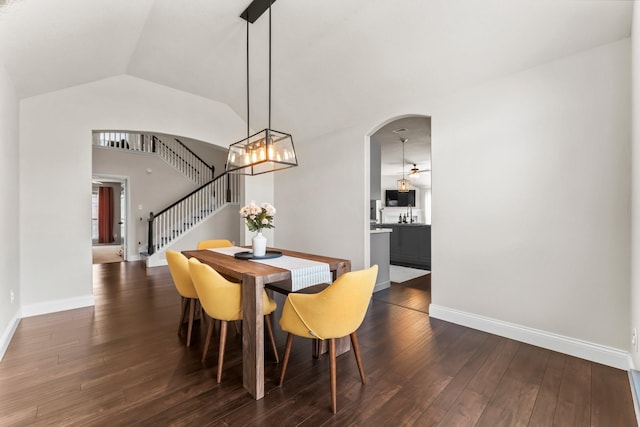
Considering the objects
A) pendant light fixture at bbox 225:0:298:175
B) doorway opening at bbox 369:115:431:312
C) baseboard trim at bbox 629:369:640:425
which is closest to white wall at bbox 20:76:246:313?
pendant light fixture at bbox 225:0:298:175

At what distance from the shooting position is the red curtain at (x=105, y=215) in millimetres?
10734

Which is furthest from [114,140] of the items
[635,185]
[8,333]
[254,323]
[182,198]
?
[635,185]

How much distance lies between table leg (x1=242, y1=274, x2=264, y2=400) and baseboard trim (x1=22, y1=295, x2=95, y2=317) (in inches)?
121

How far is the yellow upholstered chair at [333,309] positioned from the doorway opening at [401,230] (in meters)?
2.08

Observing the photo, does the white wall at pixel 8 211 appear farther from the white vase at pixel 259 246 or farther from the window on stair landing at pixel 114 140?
the window on stair landing at pixel 114 140

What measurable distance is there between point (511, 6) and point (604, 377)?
2847 millimetres

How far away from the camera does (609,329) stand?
7.52 feet

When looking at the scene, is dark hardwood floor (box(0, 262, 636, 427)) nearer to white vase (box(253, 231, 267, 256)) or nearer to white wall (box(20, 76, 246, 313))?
white wall (box(20, 76, 246, 313))

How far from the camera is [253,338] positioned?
6.27ft

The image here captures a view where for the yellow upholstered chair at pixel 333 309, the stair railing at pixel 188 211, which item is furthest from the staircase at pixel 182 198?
the yellow upholstered chair at pixel 333 309

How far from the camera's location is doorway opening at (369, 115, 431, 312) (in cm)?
433

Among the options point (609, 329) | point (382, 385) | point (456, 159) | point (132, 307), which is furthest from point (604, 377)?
point (132, 307)

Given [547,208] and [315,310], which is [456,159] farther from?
[315,310]

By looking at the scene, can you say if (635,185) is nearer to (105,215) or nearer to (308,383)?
(308,383)
